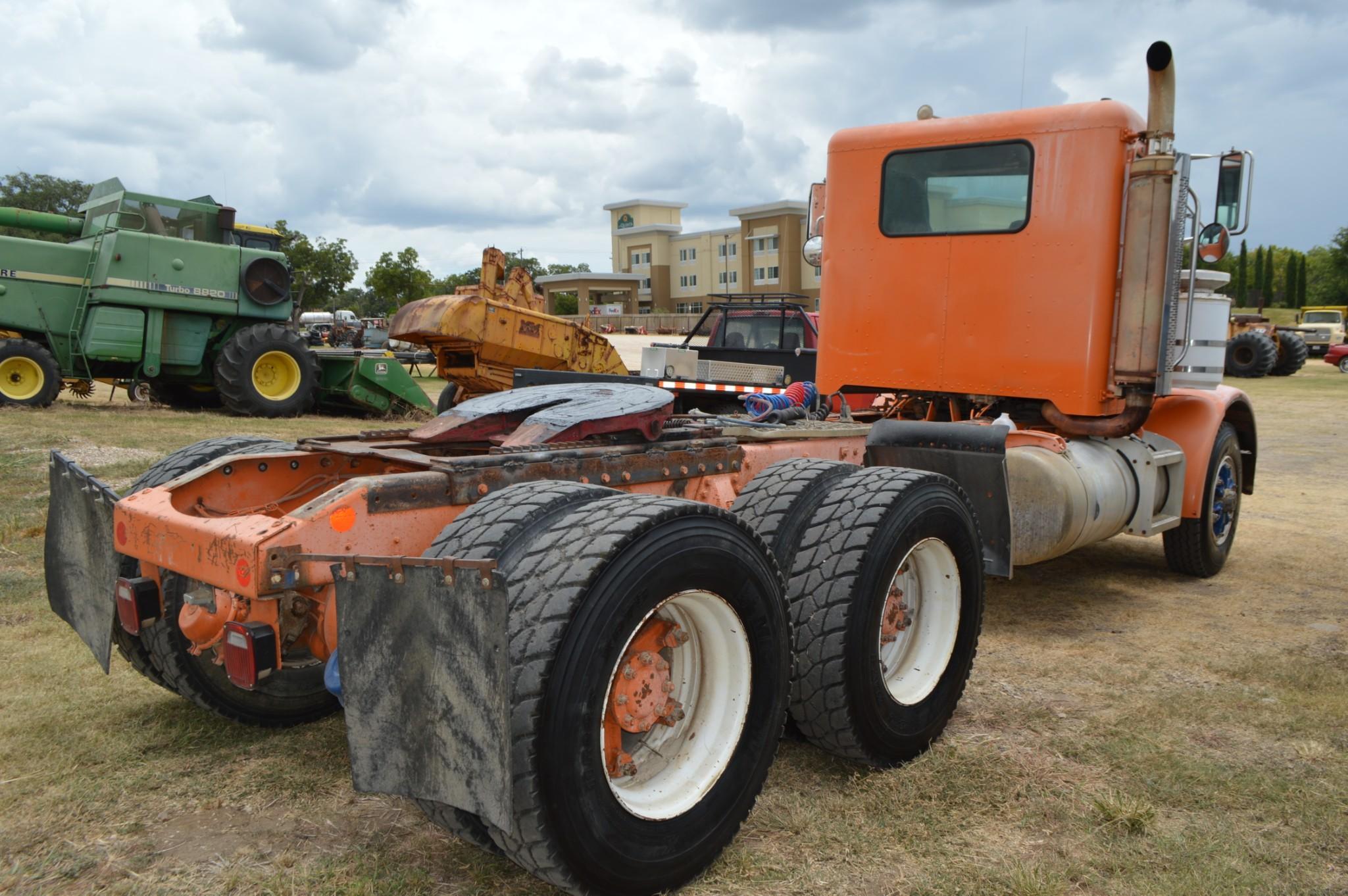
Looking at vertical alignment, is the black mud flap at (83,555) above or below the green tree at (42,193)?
below

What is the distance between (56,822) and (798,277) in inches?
2250

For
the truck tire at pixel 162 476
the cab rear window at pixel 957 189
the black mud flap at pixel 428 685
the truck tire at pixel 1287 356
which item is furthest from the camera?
the truck tire at pixel 1287 356

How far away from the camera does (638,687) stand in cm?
264

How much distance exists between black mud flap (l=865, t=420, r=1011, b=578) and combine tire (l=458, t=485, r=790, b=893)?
1.90 metres

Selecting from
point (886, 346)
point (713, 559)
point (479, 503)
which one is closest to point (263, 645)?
point (479, 503)

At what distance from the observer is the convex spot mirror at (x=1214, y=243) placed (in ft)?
17.4

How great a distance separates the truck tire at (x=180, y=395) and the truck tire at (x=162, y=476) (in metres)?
13.6

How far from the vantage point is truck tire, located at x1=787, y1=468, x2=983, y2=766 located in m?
3.16

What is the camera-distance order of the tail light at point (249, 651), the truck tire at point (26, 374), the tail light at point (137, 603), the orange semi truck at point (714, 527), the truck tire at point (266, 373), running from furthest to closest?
the truck tire at point (266, 373)
the truck tire at point (26, 374)
the tail light at point (137, 603)
the tail light at point (249, 651)
the orange semi truck at point (714, 527)

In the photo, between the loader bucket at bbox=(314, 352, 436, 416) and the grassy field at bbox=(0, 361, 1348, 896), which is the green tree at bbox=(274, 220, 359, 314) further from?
the grassy field at bbox=(0, 361, 1348, 896)

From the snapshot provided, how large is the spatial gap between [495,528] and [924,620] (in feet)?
6.07

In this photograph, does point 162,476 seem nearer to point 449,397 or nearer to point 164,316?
point 164,316

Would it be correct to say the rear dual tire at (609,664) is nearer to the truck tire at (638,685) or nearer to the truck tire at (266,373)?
the truck tire at (638,685)

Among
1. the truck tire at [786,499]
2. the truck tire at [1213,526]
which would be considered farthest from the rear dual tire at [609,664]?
the truck tire at [1213,526]
